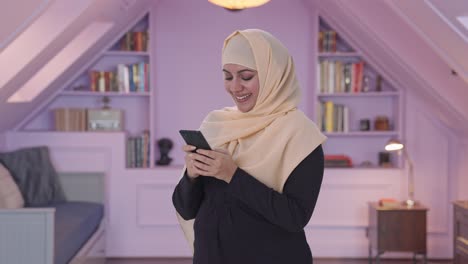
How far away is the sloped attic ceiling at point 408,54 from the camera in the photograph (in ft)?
12.9

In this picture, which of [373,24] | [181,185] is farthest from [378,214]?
[181,185]


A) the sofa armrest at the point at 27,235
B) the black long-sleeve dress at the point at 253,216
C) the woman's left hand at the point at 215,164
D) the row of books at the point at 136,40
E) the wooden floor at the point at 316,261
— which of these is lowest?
the wooden floor at the point at 316,261

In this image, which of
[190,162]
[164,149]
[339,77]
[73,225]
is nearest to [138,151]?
[164,149]

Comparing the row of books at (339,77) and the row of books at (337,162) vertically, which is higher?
the row of books at (339,77)

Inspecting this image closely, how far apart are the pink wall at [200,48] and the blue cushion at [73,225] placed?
3.24 ft

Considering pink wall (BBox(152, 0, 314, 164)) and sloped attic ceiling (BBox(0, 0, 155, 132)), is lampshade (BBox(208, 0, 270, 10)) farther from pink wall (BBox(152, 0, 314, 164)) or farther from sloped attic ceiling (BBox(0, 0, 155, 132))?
pink wall (BBox(152, 0, 314, 164))

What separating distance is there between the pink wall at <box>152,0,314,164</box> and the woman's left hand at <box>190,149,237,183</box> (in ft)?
12.4

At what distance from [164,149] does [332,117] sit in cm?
147

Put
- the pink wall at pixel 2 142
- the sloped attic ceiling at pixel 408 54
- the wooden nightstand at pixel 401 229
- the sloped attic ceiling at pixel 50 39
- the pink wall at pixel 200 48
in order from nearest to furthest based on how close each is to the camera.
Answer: the sloped attic ceiling at pixel 50 39, the sloped attic ceiling at pixel 408 54, the wooden nightstand at pixel 401 229, the pink wall at pixel 2 142, the pink wall at pixel 200 48

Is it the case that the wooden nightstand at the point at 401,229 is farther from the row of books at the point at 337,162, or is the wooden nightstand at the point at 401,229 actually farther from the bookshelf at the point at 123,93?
the bookshelf at the point at 123,93

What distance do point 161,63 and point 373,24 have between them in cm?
200

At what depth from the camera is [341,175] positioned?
497 centimetres

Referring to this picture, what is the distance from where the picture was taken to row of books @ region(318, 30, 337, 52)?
5.07 m

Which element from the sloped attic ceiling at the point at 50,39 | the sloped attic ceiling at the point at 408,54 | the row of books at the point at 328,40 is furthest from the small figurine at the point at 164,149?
the sloped attic ceiling at the point at 408,54
